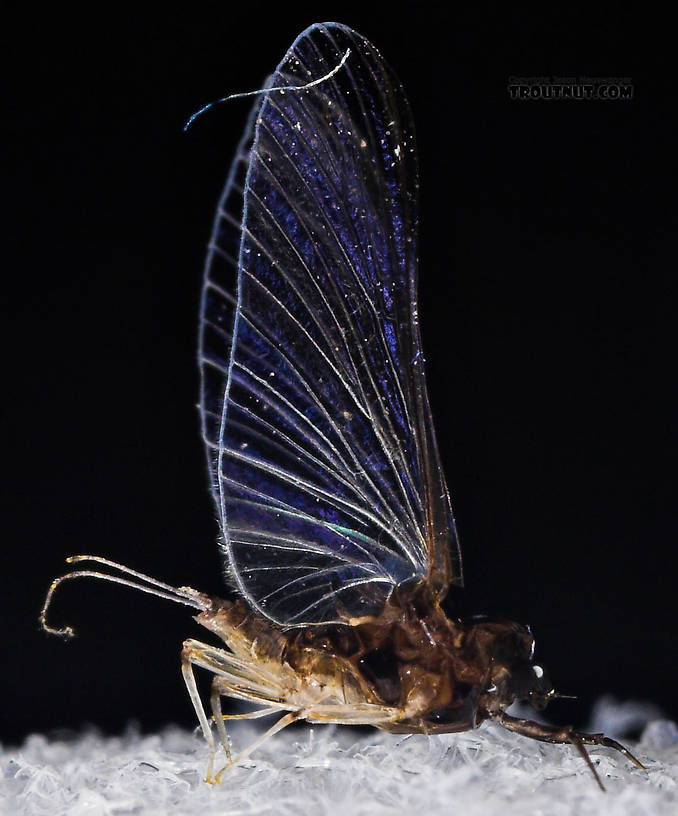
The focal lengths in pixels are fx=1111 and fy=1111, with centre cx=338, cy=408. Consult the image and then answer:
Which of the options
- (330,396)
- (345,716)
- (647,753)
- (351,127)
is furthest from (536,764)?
(351,127)

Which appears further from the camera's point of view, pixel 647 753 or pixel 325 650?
pixel 647 753

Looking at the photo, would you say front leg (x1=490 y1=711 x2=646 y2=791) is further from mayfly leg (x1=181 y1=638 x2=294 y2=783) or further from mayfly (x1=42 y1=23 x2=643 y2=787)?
mayfly leg (x1=181 y1=638 x2=294 y2=783)

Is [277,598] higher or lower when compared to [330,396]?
lower

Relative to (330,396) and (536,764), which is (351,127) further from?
(536,764)

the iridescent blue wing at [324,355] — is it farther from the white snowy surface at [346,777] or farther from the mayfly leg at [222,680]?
the white snowy surface at [346,777]

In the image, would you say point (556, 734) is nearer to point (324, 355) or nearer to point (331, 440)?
point (331, 440)

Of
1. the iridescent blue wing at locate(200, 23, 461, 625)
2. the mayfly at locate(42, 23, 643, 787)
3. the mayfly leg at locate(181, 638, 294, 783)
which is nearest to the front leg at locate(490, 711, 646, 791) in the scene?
the mayfly at locate(42, 23, 643, 787)

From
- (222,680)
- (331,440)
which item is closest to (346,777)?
(222,680)

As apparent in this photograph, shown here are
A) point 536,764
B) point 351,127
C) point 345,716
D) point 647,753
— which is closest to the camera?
point 345,716
